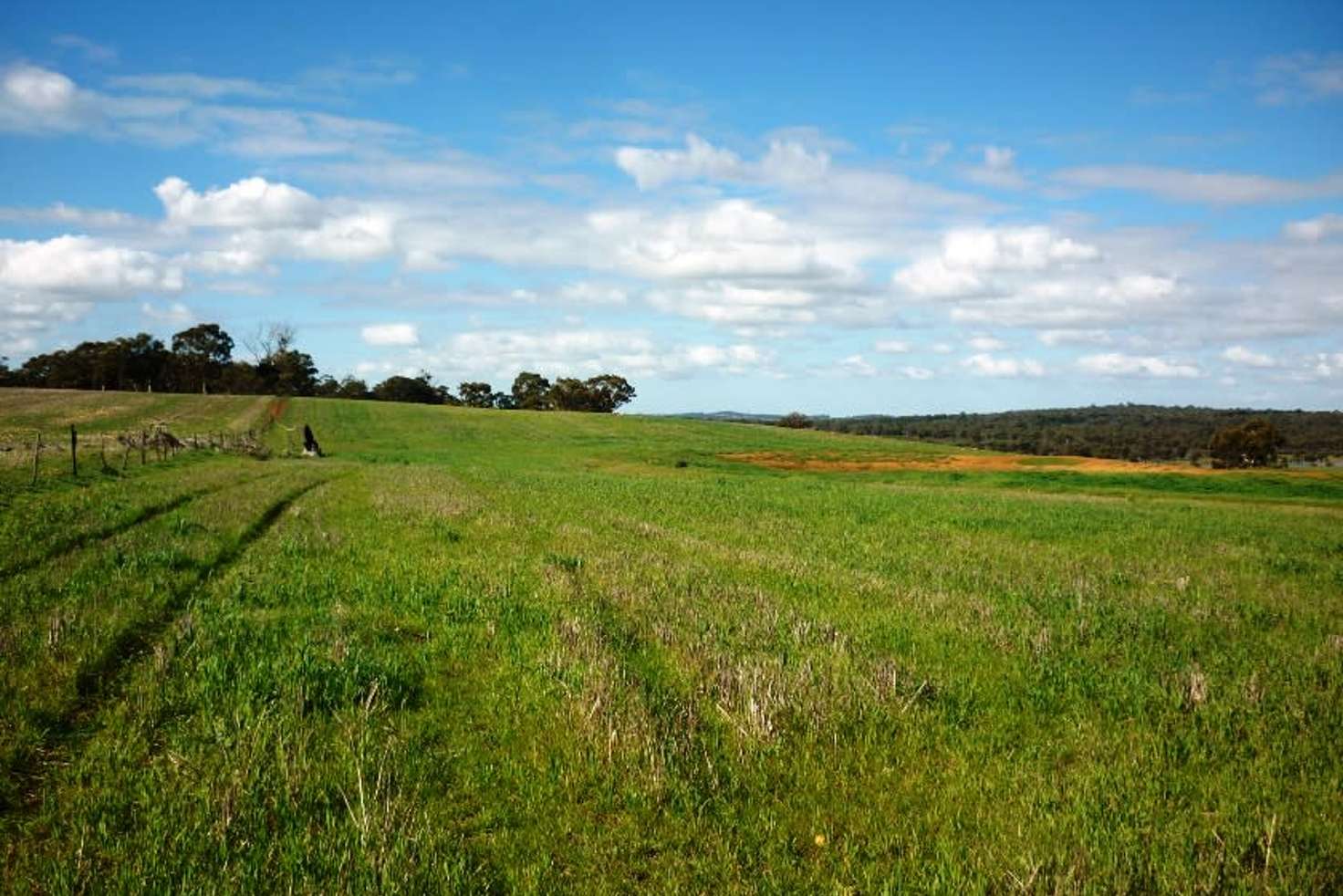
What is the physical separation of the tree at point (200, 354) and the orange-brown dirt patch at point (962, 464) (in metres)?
119

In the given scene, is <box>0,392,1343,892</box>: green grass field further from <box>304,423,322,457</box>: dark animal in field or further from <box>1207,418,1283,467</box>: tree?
<box>1207,418,1283,467</box>: tree

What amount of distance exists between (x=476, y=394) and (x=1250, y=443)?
15075 centimetres

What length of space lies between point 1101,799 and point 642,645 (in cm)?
525

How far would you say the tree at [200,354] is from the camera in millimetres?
148125

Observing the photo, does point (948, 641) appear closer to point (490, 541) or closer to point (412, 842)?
point (412, 842)

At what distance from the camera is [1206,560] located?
59.9 feet

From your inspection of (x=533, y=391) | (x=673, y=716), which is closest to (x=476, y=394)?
(x=533, y=391)

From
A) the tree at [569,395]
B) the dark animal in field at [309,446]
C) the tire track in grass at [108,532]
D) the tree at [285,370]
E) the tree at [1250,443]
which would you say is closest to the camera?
the tire track in grass at [108,532]

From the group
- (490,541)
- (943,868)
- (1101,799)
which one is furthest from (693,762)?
(490,541)

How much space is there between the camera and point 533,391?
178 meters

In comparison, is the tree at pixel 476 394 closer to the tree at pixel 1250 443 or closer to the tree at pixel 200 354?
the tree at pixel 200 354

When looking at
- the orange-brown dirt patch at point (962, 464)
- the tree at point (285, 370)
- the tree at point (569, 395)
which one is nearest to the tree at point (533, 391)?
the tree at point (569, 395)

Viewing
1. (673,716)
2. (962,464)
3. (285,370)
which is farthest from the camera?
(285,370)

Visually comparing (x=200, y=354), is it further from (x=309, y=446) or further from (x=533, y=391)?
(x=309, y=446)
